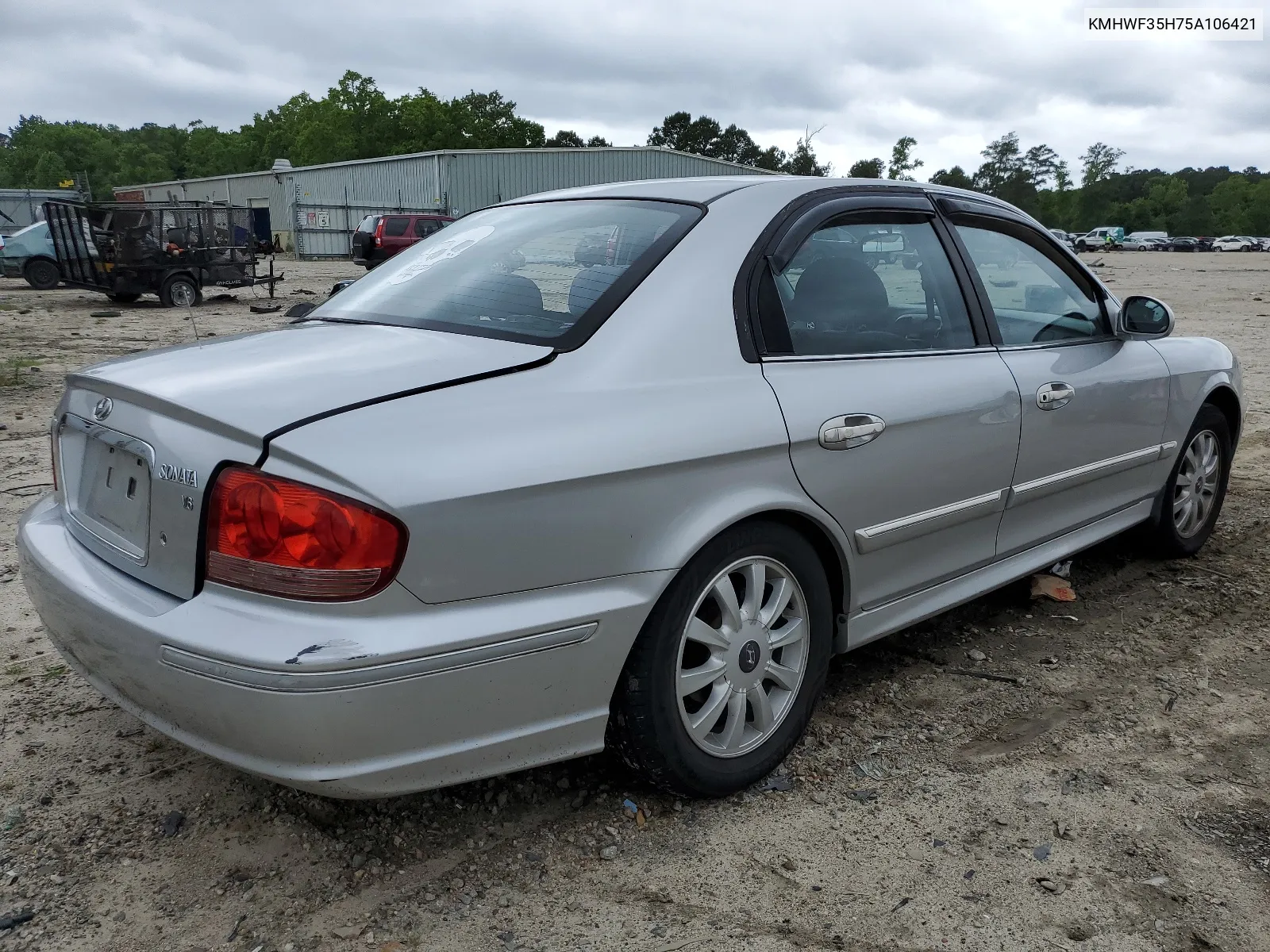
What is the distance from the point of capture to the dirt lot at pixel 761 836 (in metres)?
2.08

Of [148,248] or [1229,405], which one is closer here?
[1229,405]

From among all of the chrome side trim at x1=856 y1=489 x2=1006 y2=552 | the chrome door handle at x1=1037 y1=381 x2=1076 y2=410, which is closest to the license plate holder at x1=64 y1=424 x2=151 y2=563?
the chrome side trim at x1=856 y1=489 x2=1006 y2=552

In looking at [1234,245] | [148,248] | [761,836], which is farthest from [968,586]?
[1234,245]

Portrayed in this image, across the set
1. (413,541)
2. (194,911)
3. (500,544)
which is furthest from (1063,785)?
(194,911)

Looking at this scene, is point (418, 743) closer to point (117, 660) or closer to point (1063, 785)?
point (117, 660)

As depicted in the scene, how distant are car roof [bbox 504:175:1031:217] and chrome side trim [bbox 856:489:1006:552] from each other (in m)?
0.96

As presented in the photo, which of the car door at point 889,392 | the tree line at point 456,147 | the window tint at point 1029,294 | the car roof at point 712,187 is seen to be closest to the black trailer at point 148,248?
the car roof at point 712,187

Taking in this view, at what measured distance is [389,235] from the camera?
25078 millimetres

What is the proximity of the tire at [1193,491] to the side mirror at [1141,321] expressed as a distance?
2.06 feet

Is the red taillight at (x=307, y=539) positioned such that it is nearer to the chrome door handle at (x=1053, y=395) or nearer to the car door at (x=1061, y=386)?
the car door at (x=1061, y=386)

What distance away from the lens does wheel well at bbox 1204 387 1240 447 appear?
4.36 m

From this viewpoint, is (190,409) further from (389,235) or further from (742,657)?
(389,235)

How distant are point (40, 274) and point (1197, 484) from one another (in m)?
21.8

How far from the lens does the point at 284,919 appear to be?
6.86 feet
